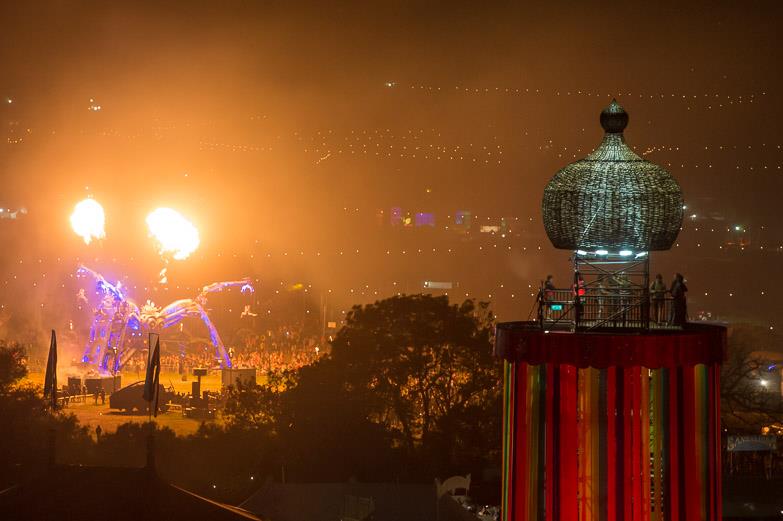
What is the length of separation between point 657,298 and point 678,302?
43 centimetres

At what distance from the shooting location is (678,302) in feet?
78.6

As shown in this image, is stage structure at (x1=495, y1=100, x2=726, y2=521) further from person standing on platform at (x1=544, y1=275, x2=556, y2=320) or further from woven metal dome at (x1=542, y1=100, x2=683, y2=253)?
person standing on platform at (x1=544, y1=275, x2=556, y2=320)

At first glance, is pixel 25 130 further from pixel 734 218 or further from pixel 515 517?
pixel 515 517

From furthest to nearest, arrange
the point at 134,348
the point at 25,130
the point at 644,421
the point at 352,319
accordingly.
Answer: the point at 25,130
the point at 134,348
the point at 352,319
the point at 644,421

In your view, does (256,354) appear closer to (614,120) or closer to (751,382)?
(751,382)

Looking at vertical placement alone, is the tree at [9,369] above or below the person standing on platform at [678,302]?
below

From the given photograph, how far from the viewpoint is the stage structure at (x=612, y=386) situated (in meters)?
22.4

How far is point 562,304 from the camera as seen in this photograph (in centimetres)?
2395

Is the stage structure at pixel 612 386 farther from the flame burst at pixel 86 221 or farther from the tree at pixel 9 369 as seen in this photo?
the flame burst at pixel 86 221

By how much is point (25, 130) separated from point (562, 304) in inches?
4145

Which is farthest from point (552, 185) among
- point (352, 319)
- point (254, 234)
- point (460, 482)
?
point (254, 234)

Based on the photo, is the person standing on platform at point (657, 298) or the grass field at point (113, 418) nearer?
the person standing on platform at point (657, 298)

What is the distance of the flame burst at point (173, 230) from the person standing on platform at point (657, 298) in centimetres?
6519

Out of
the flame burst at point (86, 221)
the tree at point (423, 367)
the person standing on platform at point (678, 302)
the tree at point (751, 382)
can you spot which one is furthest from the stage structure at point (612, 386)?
the flame burst at point (86, 221)
